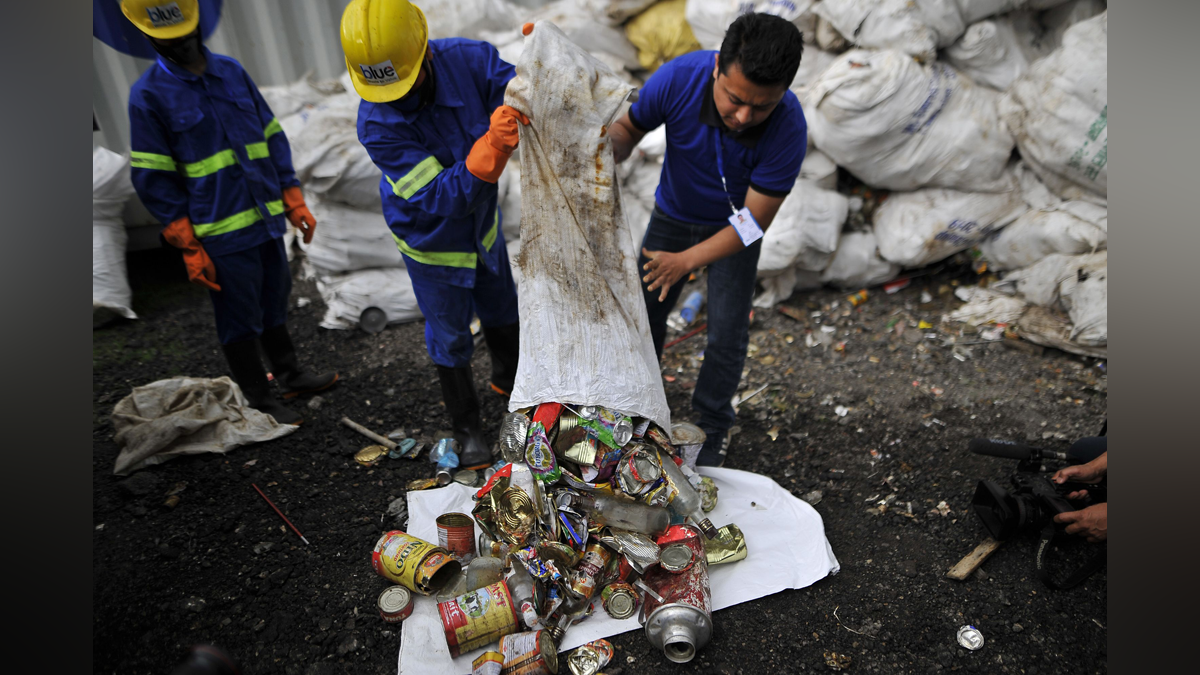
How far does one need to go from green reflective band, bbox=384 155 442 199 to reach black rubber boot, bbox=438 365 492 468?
0.83 meters

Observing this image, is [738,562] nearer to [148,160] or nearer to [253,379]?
[253,379]

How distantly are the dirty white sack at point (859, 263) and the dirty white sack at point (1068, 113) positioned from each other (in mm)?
956

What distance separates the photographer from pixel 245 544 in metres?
2.27

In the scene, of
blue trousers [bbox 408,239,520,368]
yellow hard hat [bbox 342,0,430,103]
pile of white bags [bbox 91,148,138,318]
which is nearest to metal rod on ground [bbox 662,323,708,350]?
blue trousers [bbox 408,239,520,368]

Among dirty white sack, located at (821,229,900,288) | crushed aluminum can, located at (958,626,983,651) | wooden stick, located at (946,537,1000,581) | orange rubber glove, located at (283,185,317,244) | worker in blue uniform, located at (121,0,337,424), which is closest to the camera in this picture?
crushed aluminum can, located at (958,626,983,651)

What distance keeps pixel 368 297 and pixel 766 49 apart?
9.49ft

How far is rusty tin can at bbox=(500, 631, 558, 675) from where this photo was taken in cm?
173

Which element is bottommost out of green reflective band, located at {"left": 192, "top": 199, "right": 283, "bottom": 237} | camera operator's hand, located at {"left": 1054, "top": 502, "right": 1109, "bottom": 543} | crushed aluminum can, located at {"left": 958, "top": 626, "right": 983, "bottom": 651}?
crushed aluminum can, located at {"left": 958, "top": 626, "right": 983, "bottom": 651}

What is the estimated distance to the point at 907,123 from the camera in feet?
11.2

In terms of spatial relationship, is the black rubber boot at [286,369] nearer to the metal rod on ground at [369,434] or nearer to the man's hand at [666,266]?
the metal rod on ground at [369,434]

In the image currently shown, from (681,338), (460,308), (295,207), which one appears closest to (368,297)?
(295,207)

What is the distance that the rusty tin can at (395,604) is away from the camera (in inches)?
75.5

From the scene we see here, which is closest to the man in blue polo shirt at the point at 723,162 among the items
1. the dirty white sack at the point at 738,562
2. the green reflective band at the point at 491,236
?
the dirty white sack at the point at 738,562

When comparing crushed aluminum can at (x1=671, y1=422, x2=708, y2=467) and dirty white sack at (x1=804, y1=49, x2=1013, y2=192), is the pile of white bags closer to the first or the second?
crushed aluminum can at (x1=671, y1=422, x2=708, y2=467)
